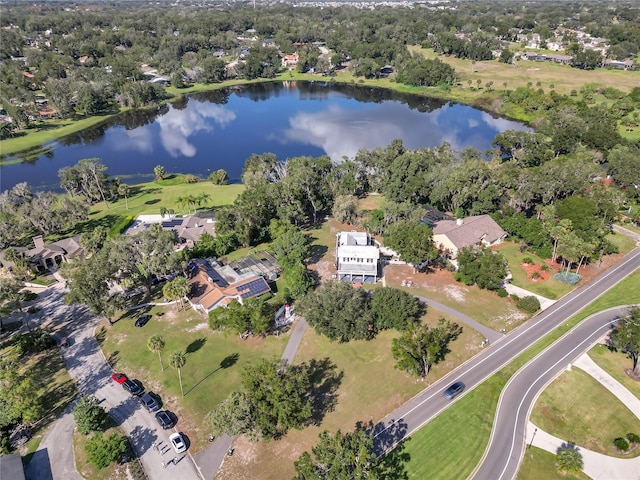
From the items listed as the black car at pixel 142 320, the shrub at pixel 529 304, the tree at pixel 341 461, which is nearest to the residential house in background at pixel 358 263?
the shrub at pixel 529 304

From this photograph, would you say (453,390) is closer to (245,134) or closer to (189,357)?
(189,357)

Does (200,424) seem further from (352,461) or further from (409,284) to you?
(409,284)

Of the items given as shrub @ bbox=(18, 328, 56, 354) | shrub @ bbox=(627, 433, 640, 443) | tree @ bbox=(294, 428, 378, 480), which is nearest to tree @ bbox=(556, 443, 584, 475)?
shrub @ bbox=(627, 433, 640, 443)

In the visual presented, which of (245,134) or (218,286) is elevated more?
(218,286)

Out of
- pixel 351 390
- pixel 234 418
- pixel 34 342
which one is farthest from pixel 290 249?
pixel 34 342

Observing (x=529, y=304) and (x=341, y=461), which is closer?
(x=341, y=461)

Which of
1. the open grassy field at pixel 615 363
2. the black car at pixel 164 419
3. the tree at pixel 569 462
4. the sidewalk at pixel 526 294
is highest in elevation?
the tree at pixel 569 462

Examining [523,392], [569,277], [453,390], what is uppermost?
[453,390]

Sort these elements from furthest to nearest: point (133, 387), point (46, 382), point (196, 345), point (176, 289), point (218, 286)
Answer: point (218, 286) < point (176, 289) < point (196, 345) < point (46, 382) < point (133, 387)

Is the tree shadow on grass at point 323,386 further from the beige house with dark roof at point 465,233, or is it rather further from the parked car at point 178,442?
the beige house with dark roof at point 465,233
